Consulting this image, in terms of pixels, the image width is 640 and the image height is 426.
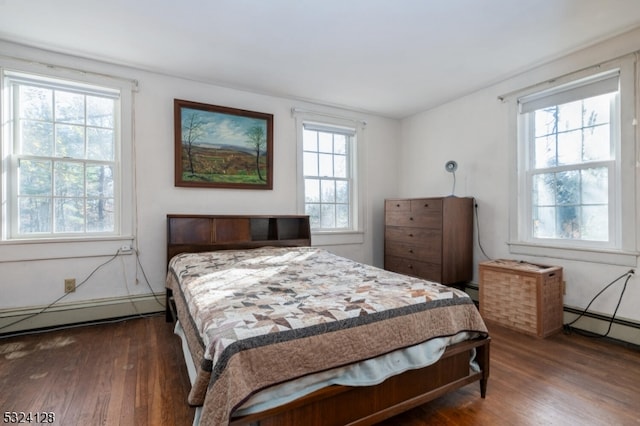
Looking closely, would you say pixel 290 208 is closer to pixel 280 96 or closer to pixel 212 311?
pixel 280 96

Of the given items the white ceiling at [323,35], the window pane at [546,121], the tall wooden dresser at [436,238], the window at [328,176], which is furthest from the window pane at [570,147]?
the window at [328,176]

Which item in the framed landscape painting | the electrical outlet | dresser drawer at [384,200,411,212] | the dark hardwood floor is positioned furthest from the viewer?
dresser drawer at [384,200,411,212]

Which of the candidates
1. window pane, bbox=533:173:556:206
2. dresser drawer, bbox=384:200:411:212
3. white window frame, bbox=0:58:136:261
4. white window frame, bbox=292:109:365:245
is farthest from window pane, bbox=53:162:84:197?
window pane, bbox=533:173:556:206

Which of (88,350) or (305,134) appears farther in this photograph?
(305,134)

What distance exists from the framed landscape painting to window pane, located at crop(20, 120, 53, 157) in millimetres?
1029

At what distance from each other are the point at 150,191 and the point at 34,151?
3.09ft

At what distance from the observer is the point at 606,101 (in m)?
2.53

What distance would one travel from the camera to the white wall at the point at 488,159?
2.47 m

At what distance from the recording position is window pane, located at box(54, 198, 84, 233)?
2730mm

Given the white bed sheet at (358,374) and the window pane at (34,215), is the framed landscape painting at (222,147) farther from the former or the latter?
the white bed sheet at (358,374)

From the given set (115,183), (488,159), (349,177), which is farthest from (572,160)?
(115,183)

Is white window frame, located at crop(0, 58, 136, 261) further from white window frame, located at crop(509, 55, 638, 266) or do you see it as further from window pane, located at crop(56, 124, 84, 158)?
white window frame, located at crop(509, 55, 638, 266)

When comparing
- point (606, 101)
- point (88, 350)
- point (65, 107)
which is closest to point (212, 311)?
point (88, 350)

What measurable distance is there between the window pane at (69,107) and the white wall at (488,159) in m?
3.86
